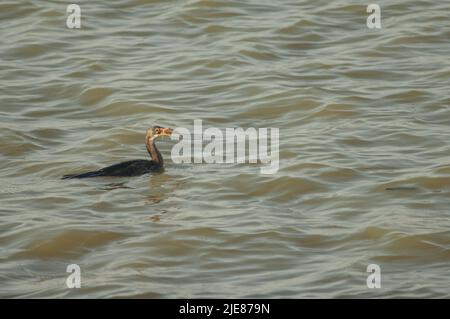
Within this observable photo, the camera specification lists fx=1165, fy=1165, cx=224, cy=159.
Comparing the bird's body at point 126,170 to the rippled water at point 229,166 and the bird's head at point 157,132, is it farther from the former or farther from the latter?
the bird's head at point 157,132

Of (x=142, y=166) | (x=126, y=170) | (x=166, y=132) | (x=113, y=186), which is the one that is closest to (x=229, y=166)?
(x=166, y=132)

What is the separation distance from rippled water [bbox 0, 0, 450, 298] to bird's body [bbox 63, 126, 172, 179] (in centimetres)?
11

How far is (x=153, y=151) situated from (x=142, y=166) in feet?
1.42

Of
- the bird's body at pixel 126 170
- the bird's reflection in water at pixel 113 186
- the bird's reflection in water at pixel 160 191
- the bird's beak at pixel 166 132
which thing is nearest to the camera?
the bird's reflection in water at pixel 160 191

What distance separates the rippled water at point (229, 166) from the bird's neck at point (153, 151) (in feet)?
0.88

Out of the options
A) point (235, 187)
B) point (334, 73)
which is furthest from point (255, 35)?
point (235, 187)

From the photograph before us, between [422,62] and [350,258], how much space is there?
24.1 feet

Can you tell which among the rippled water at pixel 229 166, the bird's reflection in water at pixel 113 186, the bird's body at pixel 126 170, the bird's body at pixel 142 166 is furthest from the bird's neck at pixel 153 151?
the bird's reflection in water at pixel 113 186

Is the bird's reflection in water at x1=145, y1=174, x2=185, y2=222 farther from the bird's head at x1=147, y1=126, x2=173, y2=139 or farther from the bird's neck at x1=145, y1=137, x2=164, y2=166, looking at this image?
the bird's head at x1=147, y1=126, x2=173, y2=139

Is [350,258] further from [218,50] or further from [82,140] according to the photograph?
[218,50]

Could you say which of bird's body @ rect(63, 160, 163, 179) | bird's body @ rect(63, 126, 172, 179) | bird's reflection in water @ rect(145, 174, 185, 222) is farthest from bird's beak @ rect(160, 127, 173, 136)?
bird's reflection in water @ rect(145, 174, 185, 222)

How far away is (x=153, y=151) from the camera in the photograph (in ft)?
45.1

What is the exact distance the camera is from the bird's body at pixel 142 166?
13227 mm

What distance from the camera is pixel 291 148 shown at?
1430cm
